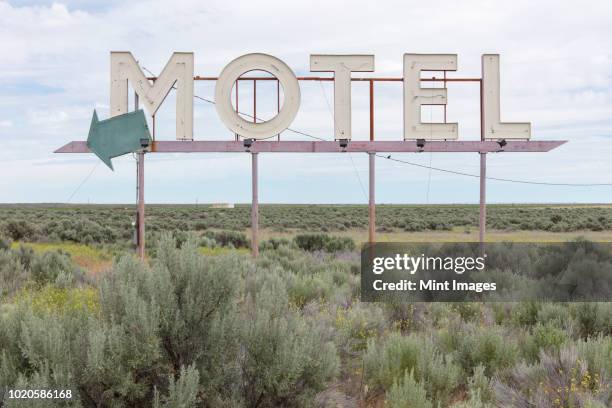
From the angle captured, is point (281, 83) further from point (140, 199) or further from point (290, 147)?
point (140, 199)

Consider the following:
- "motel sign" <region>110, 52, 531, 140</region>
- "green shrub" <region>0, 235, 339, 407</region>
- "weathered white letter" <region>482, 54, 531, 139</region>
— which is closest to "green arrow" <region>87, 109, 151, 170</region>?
"motel sign" <region>110, 52, 531, 140</region>

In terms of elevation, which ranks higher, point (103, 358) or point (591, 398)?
point (103, 358)

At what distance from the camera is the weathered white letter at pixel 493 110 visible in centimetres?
1755

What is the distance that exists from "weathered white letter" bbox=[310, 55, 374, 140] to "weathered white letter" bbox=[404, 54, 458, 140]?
1.17m

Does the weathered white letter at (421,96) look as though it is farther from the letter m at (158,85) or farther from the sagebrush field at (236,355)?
the sagebrush field at (236,355)

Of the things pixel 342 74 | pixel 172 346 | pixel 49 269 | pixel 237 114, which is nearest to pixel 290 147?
pixel 237 114

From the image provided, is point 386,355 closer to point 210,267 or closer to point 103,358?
point 210,267

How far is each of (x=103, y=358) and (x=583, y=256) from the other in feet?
41.8

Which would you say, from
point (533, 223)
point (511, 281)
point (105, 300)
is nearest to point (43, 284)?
point (105, 300)

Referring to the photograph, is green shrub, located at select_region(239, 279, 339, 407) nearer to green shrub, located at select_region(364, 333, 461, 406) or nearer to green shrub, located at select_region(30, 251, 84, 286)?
green shrub, located at select_region(364, 333, 461, 406)

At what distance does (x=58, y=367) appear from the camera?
15.9 ft

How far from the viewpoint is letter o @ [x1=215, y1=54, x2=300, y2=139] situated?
16.9 meters

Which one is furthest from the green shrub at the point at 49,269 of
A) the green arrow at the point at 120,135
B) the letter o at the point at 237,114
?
the letter o at the point at 237,114

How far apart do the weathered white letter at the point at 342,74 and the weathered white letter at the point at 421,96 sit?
46.0 inches
